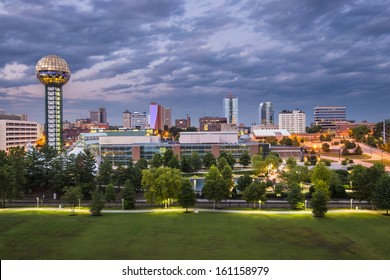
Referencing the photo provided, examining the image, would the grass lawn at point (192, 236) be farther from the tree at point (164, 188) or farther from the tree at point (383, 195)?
the tree at point (164, 188)

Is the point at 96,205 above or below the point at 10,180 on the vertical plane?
below

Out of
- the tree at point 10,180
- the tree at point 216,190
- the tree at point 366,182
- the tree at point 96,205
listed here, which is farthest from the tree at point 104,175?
the tree at point 366,182

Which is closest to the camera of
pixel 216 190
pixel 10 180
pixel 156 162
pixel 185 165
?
pixel 216 190

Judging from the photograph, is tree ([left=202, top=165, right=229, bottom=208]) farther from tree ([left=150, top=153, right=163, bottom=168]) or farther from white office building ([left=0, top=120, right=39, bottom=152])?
white office building ([left=0, top=120, right=39, bottom=152])

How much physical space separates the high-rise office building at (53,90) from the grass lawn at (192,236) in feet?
262

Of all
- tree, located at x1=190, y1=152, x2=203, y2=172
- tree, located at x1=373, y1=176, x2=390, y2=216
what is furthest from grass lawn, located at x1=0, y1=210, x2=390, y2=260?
tree, located at x1=190, y1=152, x2=203, y2=172

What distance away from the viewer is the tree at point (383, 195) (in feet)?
147

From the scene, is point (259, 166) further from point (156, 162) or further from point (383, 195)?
point (383, 195)

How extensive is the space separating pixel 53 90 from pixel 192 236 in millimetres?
101519

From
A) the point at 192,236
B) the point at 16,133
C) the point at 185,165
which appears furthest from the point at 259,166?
the point at 16,133

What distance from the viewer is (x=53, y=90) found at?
393ft

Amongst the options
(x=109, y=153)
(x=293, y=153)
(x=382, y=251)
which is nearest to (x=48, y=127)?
(x=109, y=153)

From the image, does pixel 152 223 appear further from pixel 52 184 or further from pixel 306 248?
pixel 52 184
